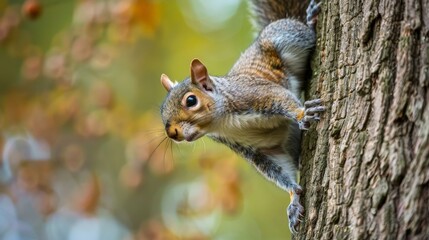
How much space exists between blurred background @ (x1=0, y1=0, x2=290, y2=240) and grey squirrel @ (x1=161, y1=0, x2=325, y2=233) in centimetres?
43

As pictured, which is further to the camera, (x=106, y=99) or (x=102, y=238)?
(x=102, y=238)

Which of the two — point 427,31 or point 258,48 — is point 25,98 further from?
point 427,31

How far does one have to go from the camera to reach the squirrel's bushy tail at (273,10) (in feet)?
12.1

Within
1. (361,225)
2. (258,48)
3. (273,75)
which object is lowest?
(361,225)

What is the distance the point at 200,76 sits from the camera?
3297mm

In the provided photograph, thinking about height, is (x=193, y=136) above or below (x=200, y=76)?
below

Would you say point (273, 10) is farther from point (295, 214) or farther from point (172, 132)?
point (295, 214)

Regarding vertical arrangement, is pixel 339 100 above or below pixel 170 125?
below

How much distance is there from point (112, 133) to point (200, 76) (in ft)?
10.8

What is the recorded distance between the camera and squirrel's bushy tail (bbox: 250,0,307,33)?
369 cm

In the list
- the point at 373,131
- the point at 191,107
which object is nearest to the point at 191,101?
the point at 191,107

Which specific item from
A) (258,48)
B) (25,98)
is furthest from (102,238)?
(258,48)

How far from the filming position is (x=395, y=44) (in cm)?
228

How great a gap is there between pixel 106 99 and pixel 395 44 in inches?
137
